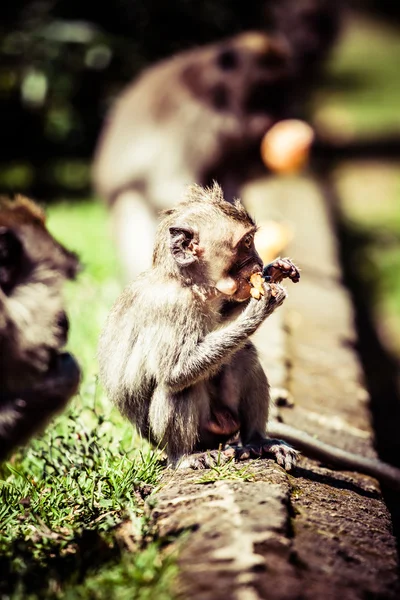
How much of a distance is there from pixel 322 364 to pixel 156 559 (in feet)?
10.2

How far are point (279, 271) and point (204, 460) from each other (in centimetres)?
98

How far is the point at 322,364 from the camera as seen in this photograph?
6000mm

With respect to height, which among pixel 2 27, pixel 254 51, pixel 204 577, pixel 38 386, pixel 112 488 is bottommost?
pixel 204 577

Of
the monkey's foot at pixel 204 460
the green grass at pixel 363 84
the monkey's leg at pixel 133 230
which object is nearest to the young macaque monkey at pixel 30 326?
the monkey's foot at pixel 204 460

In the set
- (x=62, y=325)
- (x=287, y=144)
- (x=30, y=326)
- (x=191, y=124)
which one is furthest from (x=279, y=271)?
(x=287, y=144)

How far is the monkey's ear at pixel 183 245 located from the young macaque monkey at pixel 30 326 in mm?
470

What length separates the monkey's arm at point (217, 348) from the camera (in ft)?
12.3

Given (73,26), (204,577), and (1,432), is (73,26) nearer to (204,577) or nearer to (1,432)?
(1,432)

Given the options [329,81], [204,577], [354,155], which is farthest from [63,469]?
[329,81]

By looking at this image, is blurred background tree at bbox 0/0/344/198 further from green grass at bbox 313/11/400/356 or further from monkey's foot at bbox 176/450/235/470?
monkey's foot at bbox 176/450/235/470

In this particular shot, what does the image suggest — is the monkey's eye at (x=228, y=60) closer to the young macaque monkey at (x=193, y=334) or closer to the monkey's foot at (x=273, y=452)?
the young macaque monkey at (x=193, y=334)

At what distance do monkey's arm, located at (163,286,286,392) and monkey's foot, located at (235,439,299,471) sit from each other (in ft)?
1.53

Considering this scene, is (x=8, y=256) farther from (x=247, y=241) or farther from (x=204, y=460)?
(x=204, y=460)

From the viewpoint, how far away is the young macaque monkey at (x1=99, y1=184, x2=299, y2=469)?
3.79m
